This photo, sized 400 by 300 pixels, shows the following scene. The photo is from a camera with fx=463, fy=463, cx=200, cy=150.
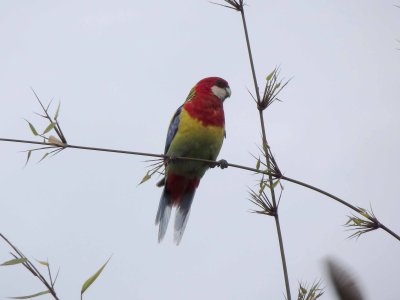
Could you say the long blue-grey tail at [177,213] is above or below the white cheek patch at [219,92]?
below

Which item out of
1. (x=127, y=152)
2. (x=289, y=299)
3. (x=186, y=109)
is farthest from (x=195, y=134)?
(x=289, y=299)

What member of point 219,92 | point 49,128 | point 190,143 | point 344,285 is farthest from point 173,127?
point 344,285

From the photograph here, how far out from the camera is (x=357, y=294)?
23.4 inches

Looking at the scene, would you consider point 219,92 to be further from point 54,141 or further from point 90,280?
point 90,280

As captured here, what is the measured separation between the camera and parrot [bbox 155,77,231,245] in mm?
5414

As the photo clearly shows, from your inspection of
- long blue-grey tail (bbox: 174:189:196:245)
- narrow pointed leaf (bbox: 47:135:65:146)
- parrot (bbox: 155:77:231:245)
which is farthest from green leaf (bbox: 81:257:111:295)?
long blue-grey tail (bbox: 174:189:196:245)

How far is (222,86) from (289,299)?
4.91m

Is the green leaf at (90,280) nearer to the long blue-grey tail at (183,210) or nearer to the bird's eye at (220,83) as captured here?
the long blue-grey tail at (183,210)

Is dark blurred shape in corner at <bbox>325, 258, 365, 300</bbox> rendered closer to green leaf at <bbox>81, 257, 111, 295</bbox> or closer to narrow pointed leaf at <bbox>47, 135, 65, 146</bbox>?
green leaf at <bbox>81, 257, 111, 295</bbox>

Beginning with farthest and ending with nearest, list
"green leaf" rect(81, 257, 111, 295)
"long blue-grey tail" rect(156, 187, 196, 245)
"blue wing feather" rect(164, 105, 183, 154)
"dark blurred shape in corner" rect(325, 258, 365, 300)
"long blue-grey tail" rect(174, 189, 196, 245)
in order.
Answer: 1. "long blue-grey tail" rect(174, 189, 196, 245)
2. "long blue-grey tail" rect(156, 187, 196, 245)
3. "blue wing feather" rect(164, 105, 183, 154)
4. "green leaf" rect(81, 257, 111, 295)
5. "dark blurred shape in corner" rect(325, 258, 365, 300)

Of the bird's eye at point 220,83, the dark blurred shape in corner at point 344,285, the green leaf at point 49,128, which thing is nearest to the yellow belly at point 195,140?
the bird's eye at point 220,83

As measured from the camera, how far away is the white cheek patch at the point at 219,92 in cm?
603

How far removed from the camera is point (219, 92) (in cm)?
609

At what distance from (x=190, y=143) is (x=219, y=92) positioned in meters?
1.05
